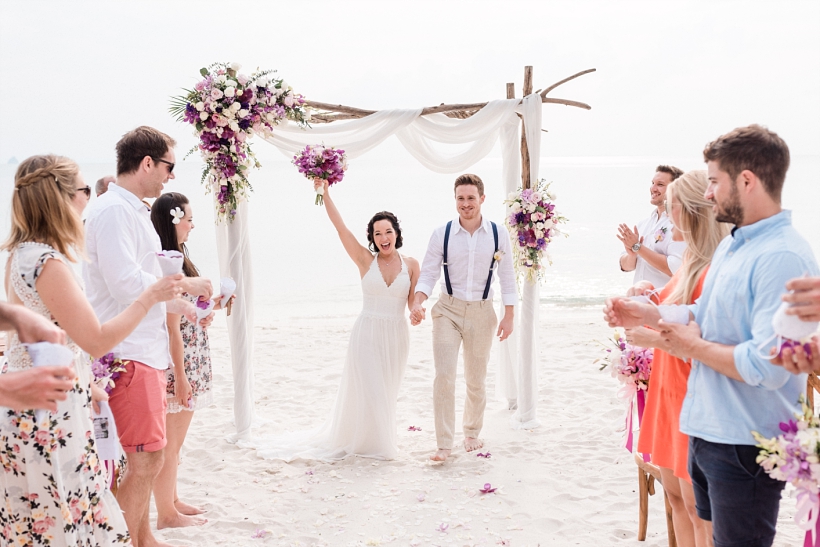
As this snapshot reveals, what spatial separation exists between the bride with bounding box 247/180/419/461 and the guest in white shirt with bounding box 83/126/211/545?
2171 mm

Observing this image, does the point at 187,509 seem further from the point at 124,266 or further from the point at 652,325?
the point at 652,325

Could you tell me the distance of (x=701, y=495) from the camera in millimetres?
2629

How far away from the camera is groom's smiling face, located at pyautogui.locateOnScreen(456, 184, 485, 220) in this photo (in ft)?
19.3

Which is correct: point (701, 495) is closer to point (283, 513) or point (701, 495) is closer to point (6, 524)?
point (6, 524)

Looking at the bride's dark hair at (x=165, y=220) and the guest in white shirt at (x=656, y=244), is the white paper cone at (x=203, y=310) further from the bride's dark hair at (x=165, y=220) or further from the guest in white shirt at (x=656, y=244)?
the guest in white shirt at (x=656, y=244)

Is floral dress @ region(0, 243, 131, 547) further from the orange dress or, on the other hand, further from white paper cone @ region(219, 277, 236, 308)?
the orange dress

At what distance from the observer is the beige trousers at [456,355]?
5.69 m

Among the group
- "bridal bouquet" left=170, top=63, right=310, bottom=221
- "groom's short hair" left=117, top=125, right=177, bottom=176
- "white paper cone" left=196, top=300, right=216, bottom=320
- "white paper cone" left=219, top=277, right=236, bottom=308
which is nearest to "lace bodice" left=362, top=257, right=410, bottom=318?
"bridal bouquet" left=170, top=63, right=310, bottom=221

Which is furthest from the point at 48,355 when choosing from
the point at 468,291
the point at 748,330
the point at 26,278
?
the point at 468,291

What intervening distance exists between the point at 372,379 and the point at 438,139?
8.75 feet

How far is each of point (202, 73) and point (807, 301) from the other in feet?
16.1

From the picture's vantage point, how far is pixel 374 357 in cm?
567

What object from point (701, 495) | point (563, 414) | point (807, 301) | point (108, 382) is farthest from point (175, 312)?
point (563, 414)

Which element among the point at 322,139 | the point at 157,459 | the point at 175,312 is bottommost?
the point at 157,459
